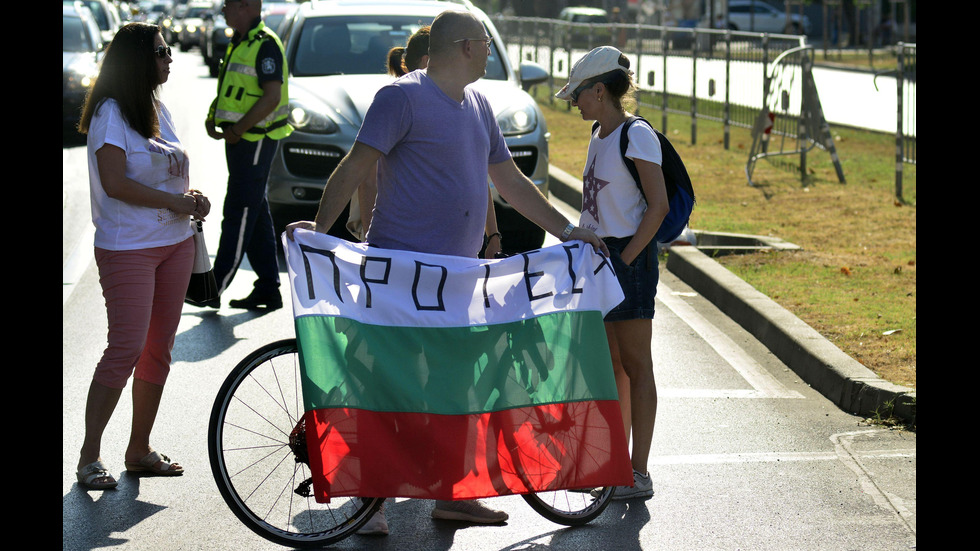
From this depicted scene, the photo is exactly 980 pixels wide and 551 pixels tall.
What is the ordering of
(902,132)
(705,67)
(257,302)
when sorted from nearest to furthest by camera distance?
(257,302)
(902,132)
(705,67)

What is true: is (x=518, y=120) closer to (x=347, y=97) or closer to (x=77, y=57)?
(x=347, y=97)

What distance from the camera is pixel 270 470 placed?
5.13 meters

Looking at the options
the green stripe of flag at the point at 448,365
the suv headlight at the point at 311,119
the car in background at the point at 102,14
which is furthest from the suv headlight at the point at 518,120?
the car in background at the point at 102,14

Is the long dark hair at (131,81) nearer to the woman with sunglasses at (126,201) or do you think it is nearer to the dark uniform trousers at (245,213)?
the woman with sunglasses at (126,201)

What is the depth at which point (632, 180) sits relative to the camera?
4.88m

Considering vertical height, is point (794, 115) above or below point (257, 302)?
above

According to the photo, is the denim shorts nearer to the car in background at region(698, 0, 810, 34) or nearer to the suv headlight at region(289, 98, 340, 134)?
the suv headlight at region(289, 98, 340, 134)

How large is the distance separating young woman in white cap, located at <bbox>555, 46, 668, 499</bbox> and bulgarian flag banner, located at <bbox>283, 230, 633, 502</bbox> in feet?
1.08

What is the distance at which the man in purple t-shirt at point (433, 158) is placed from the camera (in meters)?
4.39

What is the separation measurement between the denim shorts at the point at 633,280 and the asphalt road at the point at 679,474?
784mm

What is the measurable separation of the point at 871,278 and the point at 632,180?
4.66 metres

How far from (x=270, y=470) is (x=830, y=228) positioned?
7258 millimetres

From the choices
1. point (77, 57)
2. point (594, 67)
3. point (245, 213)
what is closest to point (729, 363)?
point (594, 67)
